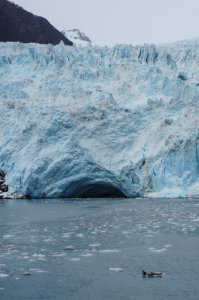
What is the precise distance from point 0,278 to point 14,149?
13.1 meters

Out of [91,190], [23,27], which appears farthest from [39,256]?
[23,27]

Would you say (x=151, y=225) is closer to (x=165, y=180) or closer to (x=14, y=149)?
(x=165, y=180)

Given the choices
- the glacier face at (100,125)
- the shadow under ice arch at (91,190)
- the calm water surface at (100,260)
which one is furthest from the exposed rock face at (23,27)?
the calm water surface at (100,260)

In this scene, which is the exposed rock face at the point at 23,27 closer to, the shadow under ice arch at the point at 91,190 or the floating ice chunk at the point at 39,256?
the shadow under ice arch at the point at 91,190

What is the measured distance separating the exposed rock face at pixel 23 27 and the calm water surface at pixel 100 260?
3764 centimetres

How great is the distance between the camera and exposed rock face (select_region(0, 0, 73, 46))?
41.2 metres

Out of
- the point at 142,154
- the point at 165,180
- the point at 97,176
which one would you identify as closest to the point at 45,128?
the point at 97,176

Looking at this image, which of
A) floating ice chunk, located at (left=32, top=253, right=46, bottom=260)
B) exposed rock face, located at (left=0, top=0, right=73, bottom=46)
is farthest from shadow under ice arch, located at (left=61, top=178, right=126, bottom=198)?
exposed rock face, located at (left=0, top=0, right=73, bottom=46)

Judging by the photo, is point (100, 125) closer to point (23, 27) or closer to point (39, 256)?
point (39, 256)

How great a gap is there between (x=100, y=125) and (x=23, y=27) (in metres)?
29.5

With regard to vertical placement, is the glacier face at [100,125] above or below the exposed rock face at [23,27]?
below

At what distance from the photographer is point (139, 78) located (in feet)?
59.3

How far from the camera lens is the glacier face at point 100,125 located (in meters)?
15.1

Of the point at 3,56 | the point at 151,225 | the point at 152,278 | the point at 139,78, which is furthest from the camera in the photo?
the point at 3,56
